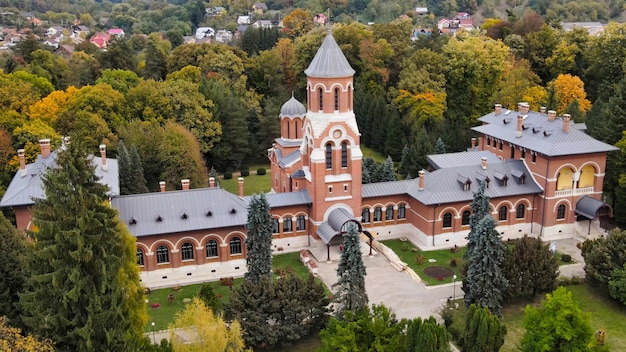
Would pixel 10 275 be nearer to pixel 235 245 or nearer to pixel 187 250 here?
pixel 187 250

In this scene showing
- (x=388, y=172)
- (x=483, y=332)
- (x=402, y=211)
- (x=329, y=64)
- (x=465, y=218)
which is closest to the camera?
(x=483, y=332)

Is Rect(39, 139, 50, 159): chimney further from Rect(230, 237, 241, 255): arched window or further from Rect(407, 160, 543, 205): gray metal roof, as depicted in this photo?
Rect(407, 160, 543, 205): gray metal roof

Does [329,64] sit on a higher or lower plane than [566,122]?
higher

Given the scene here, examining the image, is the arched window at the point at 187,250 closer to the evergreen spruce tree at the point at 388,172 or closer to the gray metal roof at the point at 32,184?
the gray metal roof at the point at 32,184

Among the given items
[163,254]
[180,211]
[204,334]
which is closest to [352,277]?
[204,334]

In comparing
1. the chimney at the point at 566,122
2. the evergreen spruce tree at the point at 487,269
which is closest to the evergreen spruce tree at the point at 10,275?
the evergreen spruce tree at the point at 487,269

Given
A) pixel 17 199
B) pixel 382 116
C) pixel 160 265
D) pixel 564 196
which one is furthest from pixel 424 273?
pixel 382 116
